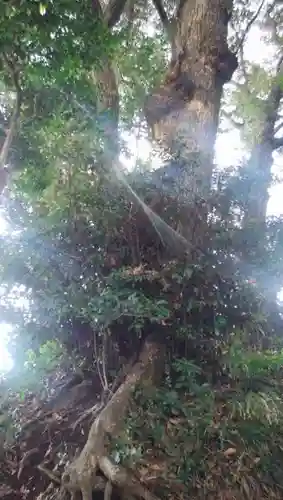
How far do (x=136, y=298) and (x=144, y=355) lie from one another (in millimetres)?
472

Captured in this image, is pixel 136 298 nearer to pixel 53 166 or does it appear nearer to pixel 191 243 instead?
pixel 191 243

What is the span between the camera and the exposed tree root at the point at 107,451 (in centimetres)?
245

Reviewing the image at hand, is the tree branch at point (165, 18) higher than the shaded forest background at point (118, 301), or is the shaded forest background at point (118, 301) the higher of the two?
the tree branch at point (165, 18)

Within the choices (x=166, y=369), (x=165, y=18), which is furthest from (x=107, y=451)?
(x=165, y=18)

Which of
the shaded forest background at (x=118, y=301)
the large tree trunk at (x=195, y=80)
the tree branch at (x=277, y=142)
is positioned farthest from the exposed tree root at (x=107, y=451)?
the tree branch at (x=277, y=142)

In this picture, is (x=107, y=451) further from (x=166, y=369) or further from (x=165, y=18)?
(x=165, y=18)

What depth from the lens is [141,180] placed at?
3.71m

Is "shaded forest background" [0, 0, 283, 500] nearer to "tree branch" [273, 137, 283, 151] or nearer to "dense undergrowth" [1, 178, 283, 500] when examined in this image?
"dense undergrowth" [1, 178, 283, 500]

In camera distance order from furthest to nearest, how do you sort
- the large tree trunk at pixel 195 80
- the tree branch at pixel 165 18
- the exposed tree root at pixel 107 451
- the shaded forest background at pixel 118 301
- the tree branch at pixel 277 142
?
1. the tree branch at pixel 277 142
2. the tree branch at pixel 165 18
3. the large tree trunk at pixel 195 80
4. the shaded forest background at pixel 118 301
5. the exposed tree root at pixel 107 451

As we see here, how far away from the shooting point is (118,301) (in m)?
3.16

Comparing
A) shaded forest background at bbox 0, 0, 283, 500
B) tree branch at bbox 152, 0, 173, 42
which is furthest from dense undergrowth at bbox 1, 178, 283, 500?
tree branch at bbox 152, 0, 173, 42

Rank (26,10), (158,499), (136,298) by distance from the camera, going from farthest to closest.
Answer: (136,298) → (158,499) → (26,10)

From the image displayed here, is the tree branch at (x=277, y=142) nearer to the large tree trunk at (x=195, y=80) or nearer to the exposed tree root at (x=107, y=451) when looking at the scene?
the large tree trunk at (x=195, y=80)

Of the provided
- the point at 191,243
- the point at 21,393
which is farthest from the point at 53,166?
the point at 21,393
